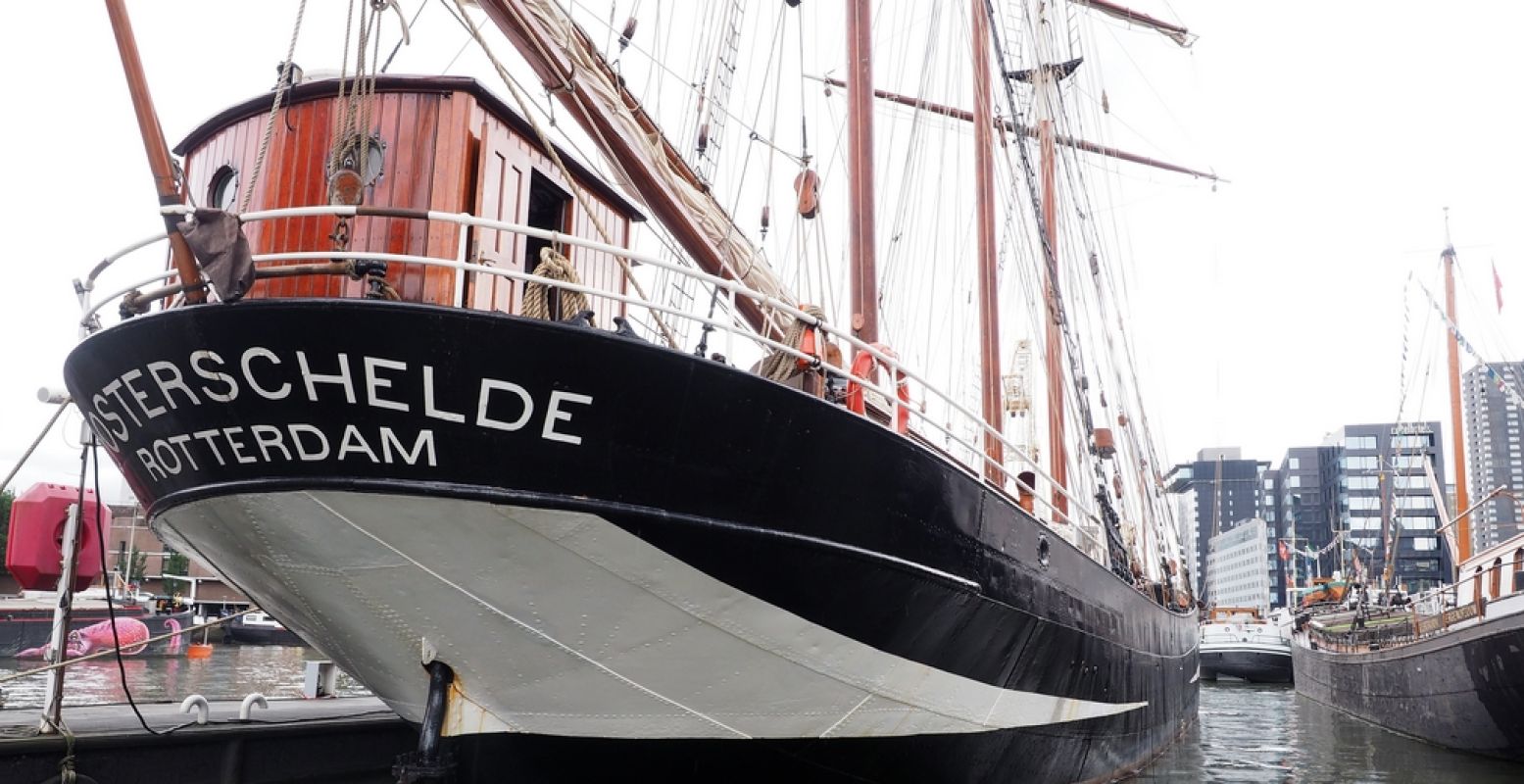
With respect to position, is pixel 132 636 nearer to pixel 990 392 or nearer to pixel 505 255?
pixel 990 392

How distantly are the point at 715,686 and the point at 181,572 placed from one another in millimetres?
73441

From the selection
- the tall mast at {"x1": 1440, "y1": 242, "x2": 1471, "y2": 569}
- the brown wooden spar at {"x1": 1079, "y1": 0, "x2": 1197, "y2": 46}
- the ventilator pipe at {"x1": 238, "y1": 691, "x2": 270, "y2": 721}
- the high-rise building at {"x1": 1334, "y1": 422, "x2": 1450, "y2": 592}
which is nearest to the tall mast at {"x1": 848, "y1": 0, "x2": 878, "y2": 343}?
the ventilator pipe at {"x1": 238, "y1": 691, "x2": 270, "y2": 721}

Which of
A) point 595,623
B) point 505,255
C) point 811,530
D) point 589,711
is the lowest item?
point 589,711

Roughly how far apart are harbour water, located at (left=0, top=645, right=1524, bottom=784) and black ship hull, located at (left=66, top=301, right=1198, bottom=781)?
13.6 ft

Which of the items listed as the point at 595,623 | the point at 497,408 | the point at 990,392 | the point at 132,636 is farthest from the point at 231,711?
the point at 132,636

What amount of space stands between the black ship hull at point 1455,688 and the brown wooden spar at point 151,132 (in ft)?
50.8

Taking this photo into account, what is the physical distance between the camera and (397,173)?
6.36m

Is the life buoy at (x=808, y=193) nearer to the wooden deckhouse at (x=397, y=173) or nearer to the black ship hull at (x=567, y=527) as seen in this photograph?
the wooden deckhouse at (x=397, y=173)

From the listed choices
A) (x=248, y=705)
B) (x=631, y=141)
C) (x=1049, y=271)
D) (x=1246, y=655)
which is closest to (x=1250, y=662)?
(x=1246, y=655)

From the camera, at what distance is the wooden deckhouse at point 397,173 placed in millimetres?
6133

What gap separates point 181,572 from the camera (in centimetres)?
6762

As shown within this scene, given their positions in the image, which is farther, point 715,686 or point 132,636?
point 132,636

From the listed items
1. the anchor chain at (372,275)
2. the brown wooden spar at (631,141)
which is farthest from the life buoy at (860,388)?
the anchor chain at (372,275)

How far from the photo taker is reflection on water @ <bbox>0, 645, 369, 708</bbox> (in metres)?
18.5
